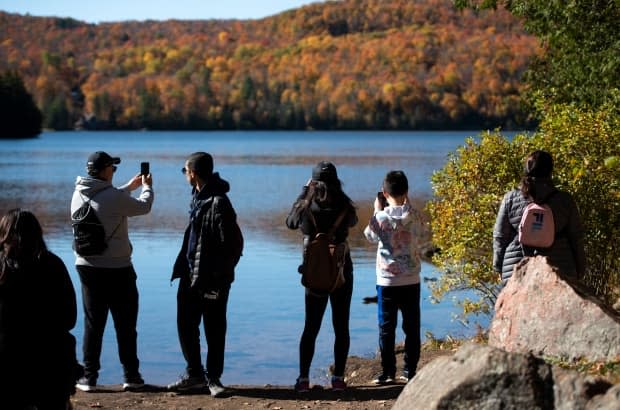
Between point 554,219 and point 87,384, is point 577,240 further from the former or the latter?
point 87,384

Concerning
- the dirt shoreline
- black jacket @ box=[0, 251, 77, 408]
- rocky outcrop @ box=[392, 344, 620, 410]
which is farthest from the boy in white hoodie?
black jacket @ box=[0, 251, 77, 408]

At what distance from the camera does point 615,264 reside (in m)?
11.3

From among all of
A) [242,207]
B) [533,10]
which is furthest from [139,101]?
[533,10]

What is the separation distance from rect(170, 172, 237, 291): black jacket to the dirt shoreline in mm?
965

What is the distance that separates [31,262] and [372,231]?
351 cm

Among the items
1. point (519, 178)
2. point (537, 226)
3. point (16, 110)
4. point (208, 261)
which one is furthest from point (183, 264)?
point (16, 110)

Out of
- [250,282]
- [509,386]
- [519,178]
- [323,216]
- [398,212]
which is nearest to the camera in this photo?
[509,386]

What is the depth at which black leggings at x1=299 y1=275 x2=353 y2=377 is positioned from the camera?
884 centimetres

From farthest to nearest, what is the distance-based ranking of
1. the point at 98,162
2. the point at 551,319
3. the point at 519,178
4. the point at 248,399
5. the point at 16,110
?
the point at 16,110 < the point at 519,178 < the point at 248,399 < the point at 98,162 < the point at 551,319

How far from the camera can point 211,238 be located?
27.7 feet

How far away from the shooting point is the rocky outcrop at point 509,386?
5449mm

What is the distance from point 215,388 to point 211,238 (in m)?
1.33

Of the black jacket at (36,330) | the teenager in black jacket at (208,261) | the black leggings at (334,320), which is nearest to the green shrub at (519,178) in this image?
the black leggings at (334,320)

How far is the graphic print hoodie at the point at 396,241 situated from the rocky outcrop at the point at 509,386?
3.03 m
